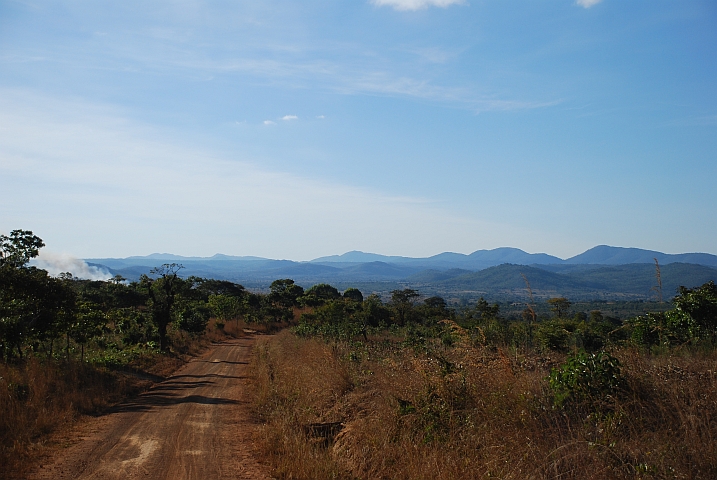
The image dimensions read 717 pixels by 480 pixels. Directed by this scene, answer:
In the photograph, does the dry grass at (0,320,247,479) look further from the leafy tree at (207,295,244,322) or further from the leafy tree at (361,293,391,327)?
the leafy tree at (207,295,244,322)

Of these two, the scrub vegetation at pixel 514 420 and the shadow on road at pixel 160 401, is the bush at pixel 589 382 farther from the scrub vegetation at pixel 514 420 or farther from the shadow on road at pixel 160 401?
the shadow on road at pixel 160 401

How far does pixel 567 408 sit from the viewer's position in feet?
20.6

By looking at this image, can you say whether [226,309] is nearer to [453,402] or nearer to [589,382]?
[453,402]

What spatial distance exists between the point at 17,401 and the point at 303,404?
5.40m

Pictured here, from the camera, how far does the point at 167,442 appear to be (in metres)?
8.06

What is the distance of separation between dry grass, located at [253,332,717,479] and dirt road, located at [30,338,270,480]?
0.68 meters

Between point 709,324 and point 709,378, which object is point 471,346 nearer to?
point 709,378

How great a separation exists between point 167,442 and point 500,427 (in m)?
5.38

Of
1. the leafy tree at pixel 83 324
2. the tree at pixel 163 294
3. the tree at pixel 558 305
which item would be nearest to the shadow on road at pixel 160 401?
the leafy tree at pixel 83 324

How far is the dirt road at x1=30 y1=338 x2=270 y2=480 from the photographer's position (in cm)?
671

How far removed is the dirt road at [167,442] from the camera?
671 cm

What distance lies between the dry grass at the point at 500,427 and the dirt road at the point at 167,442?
0.68m

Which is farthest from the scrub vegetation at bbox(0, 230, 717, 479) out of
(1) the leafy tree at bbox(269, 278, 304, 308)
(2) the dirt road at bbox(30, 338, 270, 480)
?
(1) the leafy tree at bbox(269, 278, 304, 308)

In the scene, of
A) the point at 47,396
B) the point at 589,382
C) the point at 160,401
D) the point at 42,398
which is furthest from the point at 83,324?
the point at 589,382
